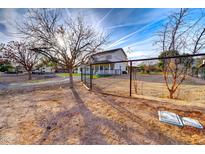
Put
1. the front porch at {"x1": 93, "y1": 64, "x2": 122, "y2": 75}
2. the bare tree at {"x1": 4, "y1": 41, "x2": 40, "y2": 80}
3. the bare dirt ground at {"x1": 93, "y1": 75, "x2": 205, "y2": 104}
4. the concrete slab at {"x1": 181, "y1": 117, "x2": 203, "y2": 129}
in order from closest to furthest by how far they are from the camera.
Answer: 1. the concrete slab at {"x1": 181, "y1": 117, "x2": 203, "y2": 129}
2. the bare dirt ground at {"x1": 93, "y1": 75, "x2": 205, "y2": 104}
3. the bare tree at {"x1": 4, "y1": 41, "x2": 40, "y2": 80}
4. the front porch at {"x1": 93, "y1": 64, "x2": 122, "y2": 75}

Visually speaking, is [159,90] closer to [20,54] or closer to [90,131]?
[90,131]

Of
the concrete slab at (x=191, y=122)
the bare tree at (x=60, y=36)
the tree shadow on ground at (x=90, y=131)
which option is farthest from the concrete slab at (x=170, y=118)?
the bare tree at (x=60, y=36)

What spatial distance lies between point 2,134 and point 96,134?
151 cm

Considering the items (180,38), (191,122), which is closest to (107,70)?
(180,38)

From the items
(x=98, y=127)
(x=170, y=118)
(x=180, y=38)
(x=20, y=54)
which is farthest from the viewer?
(x=20, y=54)

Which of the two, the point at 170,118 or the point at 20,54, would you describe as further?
the point at 20,54

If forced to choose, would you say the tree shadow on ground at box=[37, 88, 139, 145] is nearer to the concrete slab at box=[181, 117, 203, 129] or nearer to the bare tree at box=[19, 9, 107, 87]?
the concrete slab at box=[181, 117, 203, 129]

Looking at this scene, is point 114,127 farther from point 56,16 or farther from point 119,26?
point 56,16

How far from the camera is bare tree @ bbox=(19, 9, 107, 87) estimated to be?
5.86 meters

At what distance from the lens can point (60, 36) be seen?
6602 mm

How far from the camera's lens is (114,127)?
7.01 feet

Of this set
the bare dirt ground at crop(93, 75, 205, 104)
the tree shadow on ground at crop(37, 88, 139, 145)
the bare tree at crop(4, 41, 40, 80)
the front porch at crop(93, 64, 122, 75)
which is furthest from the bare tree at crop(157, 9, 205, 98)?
the front porch at crop(93, 64, 122, 75)

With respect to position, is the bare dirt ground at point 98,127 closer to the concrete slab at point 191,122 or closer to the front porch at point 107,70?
the concrete slab at point 191,122
